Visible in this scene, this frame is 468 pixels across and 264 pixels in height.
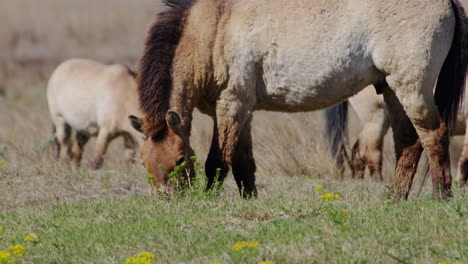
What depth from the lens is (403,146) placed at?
695 centimetres

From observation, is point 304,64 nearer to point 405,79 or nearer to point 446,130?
point 405,79

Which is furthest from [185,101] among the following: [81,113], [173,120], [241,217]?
[81,113]

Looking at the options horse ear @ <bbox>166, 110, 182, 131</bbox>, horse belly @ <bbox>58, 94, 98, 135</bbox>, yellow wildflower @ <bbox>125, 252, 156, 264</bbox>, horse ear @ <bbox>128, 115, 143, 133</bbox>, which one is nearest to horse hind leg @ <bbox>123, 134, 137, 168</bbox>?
horse belly @ <bbox>58, 94, 98, 135</bbox>

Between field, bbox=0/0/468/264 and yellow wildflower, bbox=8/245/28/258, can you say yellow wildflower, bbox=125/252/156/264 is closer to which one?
field, bbox=0/0/468/264

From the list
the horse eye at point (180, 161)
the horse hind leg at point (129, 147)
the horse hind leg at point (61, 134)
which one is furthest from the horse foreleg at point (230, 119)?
the horse hind leg at point (61, 134)

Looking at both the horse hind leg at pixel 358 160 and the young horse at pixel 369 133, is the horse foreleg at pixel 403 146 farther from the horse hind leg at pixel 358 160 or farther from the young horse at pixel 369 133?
the horse hind leg at pixel 358 160

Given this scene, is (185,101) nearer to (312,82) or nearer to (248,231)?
(312,82)

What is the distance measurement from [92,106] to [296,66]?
248 inches

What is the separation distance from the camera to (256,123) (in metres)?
12.1

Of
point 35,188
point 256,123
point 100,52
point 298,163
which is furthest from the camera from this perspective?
point 100,52

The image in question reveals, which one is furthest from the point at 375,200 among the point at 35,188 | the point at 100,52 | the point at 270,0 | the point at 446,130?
the point at 100,52

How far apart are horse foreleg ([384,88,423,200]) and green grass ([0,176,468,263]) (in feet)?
2.65

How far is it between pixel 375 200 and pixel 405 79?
1.09m

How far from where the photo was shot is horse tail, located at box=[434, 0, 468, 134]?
→ 6.66 meters
